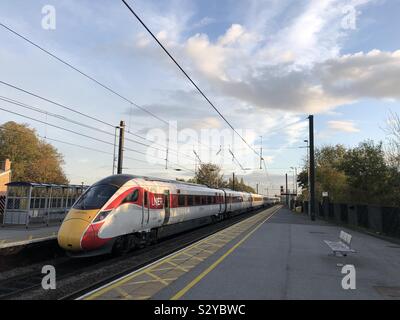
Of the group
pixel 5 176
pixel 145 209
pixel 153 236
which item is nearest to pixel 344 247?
pixel 145 209

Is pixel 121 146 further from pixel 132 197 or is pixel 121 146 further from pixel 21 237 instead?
pixel 132 197

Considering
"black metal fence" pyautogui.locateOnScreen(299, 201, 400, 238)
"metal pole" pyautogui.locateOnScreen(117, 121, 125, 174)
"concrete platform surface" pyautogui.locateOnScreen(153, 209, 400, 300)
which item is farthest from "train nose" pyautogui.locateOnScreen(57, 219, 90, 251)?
"black metal fence" pyautogui.locateOnScreen(299, 201, 400, 238)

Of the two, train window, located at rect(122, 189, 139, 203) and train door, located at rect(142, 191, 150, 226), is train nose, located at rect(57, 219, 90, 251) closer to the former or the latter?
train window, located at rect(122, 189, 139, 203)

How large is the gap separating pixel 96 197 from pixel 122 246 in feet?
6.77

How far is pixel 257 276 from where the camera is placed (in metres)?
9.23

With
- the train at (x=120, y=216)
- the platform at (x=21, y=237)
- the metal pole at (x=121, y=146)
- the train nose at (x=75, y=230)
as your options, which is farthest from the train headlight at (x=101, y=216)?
the metal pole at (x=121, y=146)

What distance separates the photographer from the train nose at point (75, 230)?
11756 mm

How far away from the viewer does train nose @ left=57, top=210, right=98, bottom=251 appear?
11756 millimetres

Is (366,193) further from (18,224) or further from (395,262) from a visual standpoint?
(18,224)

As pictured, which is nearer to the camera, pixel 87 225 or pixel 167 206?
pixel 87 225

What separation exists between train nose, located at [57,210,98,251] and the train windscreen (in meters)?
0.36

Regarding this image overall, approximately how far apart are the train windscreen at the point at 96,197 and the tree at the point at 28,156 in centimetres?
5520

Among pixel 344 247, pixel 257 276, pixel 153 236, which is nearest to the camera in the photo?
pixel 257 276
